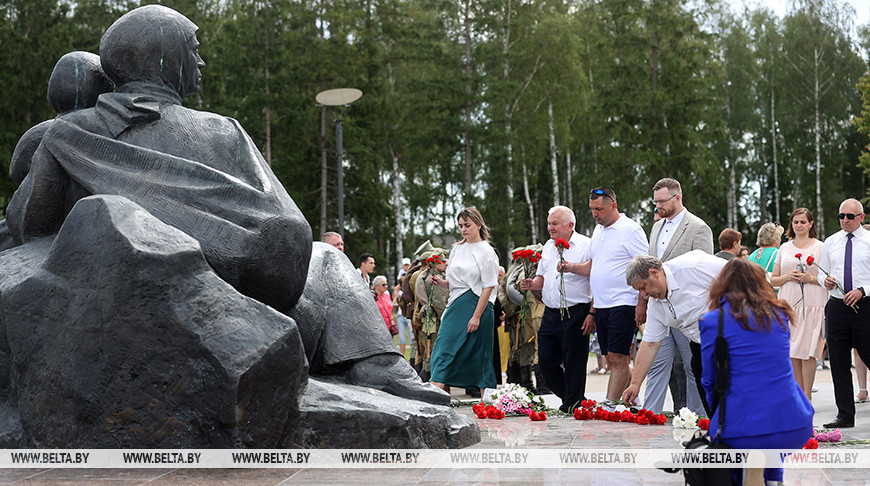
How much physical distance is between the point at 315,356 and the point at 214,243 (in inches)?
42.0

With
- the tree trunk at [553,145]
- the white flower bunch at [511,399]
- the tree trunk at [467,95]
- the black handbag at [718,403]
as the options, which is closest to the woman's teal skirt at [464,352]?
the white flower bunch at [511,399]

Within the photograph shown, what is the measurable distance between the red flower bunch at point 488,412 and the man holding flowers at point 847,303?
2.46m

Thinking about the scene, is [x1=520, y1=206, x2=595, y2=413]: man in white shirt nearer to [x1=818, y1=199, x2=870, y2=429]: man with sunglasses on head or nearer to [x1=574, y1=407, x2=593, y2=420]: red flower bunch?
[x1=574, y1=407, x2=593, y2=420]: red flower bunch

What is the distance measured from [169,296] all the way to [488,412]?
10.1 ft

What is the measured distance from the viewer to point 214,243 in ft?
15.0

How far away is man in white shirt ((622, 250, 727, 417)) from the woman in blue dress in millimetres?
1602

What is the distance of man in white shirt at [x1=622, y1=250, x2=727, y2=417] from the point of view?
544cm

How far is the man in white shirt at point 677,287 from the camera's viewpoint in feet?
17.8

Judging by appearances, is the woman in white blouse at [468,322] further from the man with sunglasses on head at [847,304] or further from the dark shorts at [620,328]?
the man with sunglasses on head at [847,304]

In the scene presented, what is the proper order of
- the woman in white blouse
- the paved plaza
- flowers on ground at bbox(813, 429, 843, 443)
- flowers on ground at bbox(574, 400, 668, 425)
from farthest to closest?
1. the woman in white blouse
2. flowers on ground at bbox(574, 400, 668, 425)
3. flowers on ground at bbox(813, 429, 843, 443)
4. the paved plaza

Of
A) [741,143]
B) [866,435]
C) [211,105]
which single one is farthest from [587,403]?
[741,143]

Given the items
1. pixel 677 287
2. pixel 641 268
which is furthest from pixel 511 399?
pixel 641 268

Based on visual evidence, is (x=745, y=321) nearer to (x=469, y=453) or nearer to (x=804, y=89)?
(x=469, y=453)

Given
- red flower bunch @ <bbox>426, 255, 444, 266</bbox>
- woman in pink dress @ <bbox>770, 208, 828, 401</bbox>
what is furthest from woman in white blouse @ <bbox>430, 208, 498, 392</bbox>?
woman in pink dress @ <bbox>770, 208, 828, 401</bbox>
